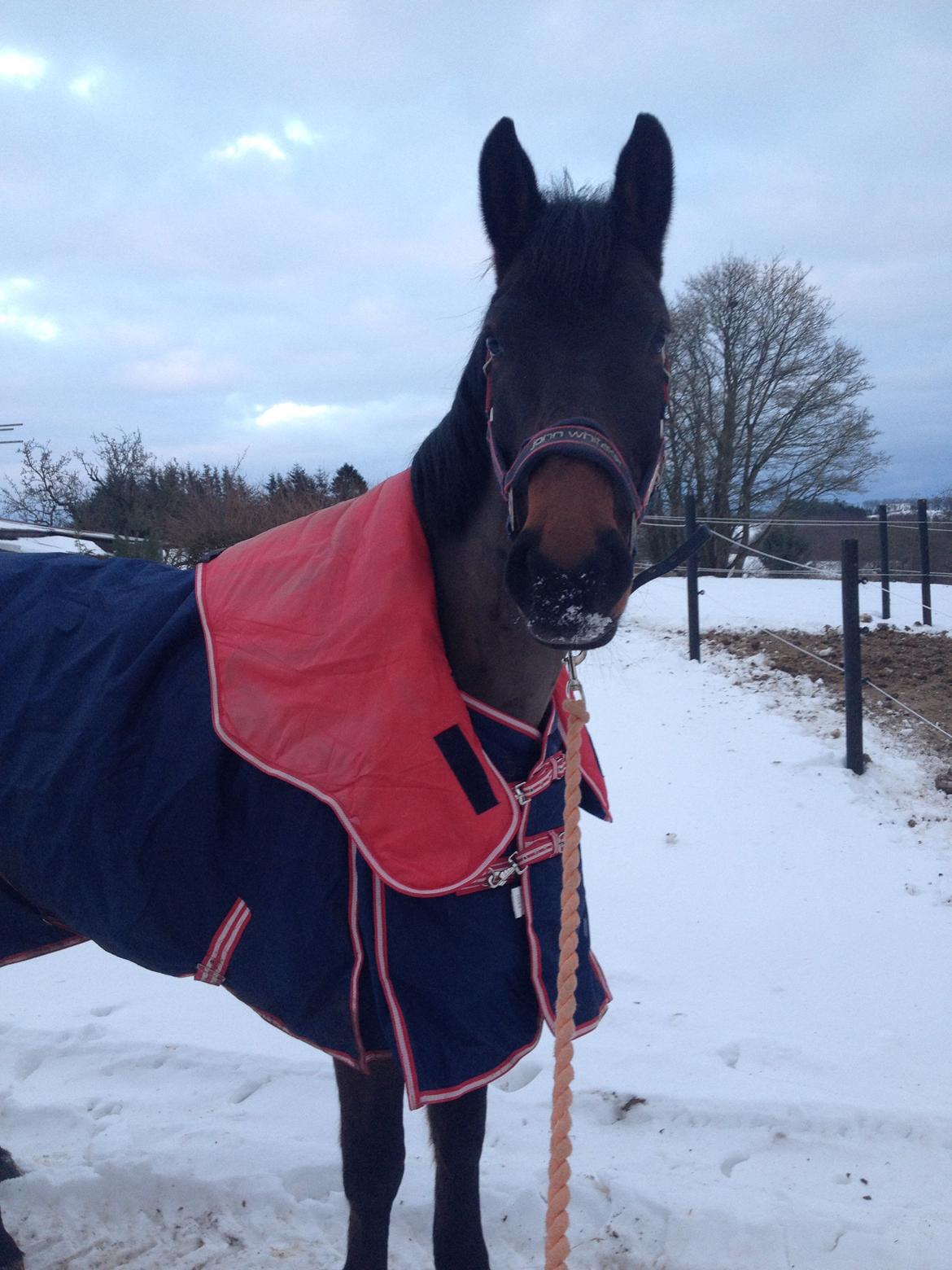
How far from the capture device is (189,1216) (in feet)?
6.96

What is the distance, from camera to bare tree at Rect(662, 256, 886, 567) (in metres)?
16.7

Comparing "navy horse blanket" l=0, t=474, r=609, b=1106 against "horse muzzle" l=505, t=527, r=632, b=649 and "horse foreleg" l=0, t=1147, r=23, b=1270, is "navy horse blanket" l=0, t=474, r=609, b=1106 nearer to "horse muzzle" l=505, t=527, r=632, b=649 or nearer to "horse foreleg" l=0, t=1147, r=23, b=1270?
"horse muzzle" l=505, t=527, r=632, b=649

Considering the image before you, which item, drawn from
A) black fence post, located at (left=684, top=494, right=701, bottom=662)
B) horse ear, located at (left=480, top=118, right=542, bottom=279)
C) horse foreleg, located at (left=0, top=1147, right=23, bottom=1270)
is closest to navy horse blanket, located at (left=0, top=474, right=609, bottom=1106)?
horse ear, located at (left=480, top=118, right=542, bottom=279)

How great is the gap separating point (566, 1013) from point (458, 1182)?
662 mm

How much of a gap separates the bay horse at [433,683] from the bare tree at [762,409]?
15.7 metres

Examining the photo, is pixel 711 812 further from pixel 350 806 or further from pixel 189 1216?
pixel 350 806

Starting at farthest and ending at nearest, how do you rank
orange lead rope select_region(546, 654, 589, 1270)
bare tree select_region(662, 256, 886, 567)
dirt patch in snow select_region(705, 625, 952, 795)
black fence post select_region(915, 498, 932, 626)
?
bare tree select_region(662, 256, 886, 567) → black fence post select_region(915, 498, 932, 626) → dirt patch in snow select_region(705, 625, 952, 795) → orange lead rope select_region(546, 654, 589, 1270)

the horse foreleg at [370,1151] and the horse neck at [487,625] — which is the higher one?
the horse neck at [487,625]

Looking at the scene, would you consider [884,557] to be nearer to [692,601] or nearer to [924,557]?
[924,557]

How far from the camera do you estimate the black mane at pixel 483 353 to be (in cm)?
142

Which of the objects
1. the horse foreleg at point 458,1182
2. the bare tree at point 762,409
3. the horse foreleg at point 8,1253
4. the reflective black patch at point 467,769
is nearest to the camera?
the reflective black patch at point 467,769

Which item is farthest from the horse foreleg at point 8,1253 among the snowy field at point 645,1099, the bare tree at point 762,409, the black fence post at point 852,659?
the bare tree at point 762,409

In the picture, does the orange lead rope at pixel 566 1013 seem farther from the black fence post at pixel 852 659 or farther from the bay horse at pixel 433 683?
the black fence post at pixel 852 659

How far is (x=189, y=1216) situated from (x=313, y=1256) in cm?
38
